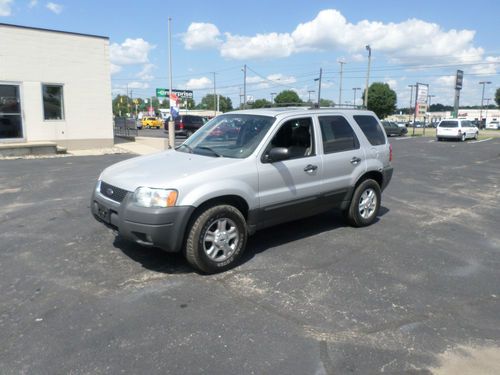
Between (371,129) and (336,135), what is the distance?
100cm

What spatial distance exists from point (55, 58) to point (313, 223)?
1574 centimetres

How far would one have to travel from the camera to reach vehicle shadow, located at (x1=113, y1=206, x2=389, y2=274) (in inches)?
187

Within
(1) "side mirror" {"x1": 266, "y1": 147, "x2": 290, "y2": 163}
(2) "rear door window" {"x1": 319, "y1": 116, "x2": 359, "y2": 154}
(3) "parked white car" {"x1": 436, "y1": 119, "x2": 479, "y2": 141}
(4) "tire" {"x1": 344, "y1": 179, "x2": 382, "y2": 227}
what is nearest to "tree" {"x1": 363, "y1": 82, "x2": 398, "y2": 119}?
(3) "parked white car" {"x1": 436, "y1": 119, "x2": 479, "y2": 141}

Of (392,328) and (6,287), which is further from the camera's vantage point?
(6,287)

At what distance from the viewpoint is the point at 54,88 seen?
1795 centimetres

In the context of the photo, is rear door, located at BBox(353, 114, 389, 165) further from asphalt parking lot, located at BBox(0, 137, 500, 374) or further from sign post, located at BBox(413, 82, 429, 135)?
sign post, located at BBox(413, 82, 429, 135)

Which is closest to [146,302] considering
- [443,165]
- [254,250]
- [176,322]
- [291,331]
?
[176,322]

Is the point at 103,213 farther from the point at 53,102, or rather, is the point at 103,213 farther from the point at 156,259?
the point at 53,102

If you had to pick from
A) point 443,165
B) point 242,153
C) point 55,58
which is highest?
point 55,58

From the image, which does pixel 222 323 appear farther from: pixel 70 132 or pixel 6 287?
pixel 70 132

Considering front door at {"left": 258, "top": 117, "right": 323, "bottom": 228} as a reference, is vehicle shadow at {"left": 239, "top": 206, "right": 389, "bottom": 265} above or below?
below

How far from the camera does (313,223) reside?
6.62 meters

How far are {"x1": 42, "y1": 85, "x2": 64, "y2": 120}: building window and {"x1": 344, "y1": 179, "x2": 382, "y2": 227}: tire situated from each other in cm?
1570

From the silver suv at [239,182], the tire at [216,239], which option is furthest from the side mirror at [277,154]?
the tire at [216,239]
